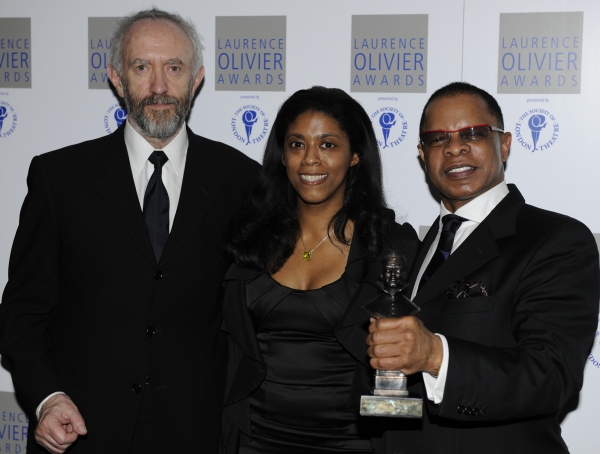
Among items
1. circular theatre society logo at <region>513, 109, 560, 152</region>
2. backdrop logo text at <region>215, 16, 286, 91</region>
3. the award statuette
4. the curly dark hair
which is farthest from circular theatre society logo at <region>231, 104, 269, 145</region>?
the award statuette

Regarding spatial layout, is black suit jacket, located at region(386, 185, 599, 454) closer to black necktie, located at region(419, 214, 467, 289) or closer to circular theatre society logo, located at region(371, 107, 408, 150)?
black necktie, located at region(419, 214, 467, 289)

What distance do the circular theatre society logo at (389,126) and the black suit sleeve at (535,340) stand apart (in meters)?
1.40

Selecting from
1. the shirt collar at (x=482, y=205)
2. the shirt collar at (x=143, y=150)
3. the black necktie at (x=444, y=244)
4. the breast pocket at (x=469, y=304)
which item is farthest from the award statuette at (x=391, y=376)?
the shirt collar at (x=143, y=150)

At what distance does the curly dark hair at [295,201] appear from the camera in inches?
119

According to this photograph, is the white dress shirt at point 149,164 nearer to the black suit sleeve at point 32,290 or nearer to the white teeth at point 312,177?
the black suit sleeve at point 32,290

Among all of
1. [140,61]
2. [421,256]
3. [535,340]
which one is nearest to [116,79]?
[140,61]

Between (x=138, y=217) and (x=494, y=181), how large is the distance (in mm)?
1335

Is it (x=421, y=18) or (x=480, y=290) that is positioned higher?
(x=421, y=18)

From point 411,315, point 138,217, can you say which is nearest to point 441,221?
point 411,315

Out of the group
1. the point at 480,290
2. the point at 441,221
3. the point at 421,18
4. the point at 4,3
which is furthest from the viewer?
the point at 4,3

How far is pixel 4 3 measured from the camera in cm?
408

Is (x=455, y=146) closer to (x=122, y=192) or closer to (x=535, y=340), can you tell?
(x=535, y=340)

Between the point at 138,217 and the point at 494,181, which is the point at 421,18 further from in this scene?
the point at 138,217

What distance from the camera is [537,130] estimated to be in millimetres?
3594
